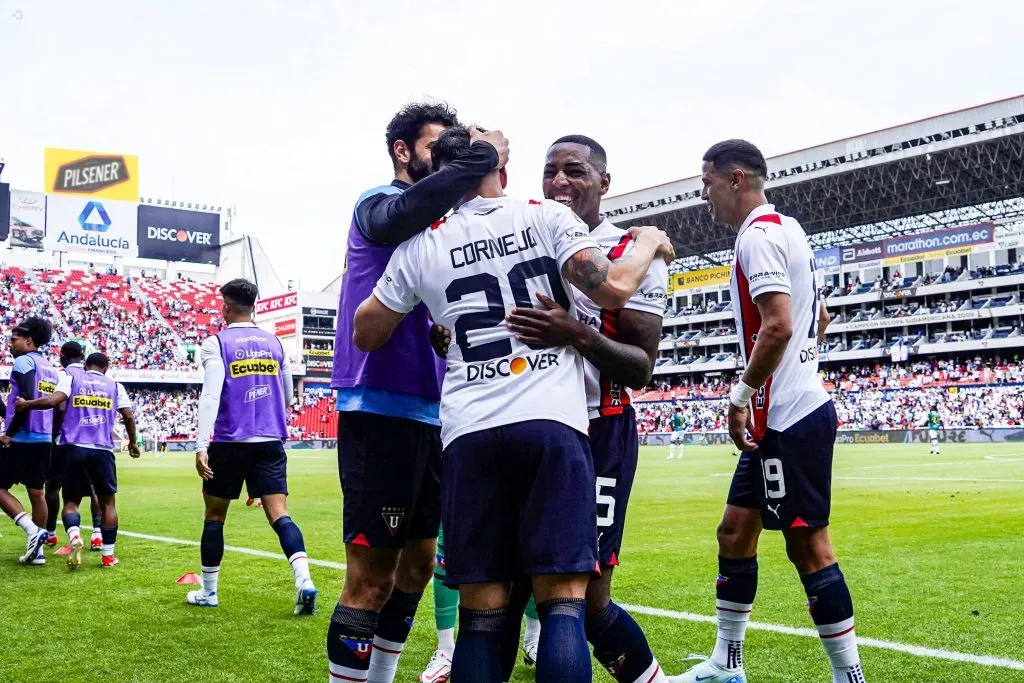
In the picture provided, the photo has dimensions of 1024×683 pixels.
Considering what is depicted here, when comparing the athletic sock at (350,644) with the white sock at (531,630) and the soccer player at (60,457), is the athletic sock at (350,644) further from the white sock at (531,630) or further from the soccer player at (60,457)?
the soccer player at (60,457)

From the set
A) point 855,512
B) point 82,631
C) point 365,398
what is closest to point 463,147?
point 365,398

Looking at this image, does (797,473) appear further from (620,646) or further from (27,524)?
(27,524)

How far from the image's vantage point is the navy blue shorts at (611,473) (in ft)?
10.7

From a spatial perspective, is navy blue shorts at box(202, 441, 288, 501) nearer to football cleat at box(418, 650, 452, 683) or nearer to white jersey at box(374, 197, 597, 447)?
football cleat at box(418, 650, 452, 683)

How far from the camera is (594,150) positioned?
12.1 ft

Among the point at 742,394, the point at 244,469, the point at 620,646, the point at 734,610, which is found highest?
the point at 742,394

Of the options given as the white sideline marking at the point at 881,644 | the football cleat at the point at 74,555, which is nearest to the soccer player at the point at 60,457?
the football cleat at the point at 74,555

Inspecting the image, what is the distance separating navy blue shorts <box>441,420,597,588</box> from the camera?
8.68 feet

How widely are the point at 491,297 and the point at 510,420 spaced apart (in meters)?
0.40

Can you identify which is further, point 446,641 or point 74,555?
point 74,555

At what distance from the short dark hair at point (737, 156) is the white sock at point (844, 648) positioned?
2095mm

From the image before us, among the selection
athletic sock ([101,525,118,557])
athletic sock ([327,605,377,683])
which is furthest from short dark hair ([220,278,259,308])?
athletic sock ([101,525,118,557])

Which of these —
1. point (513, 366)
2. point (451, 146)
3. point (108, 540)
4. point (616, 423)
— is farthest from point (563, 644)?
point (108, 540)

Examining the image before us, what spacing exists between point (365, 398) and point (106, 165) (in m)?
74.9
